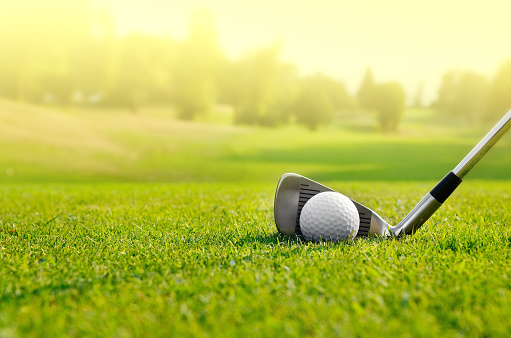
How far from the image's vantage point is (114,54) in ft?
102

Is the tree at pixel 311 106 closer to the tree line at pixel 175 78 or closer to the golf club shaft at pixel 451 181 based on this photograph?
the tree line at pixel 175 78

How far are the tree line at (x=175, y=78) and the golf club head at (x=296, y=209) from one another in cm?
2759

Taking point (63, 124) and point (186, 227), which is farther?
point (63, 124)

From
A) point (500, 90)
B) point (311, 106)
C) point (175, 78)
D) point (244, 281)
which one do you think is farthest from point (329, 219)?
point (500, 90)

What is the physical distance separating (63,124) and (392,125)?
29069mm

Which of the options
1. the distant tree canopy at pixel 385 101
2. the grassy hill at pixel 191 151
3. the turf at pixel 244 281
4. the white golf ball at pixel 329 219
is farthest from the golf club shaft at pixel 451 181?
the distant tree canopy at pixel 385 101

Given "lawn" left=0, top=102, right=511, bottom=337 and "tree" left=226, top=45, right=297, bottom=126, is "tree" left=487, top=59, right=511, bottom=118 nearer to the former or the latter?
"tree" left=226, top=45, right=297, bottom=126

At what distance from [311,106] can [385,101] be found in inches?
296

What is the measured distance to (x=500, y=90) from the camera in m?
38.5

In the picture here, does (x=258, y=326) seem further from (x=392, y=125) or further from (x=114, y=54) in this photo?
(x=392, y=125)

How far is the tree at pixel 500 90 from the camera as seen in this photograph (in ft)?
125

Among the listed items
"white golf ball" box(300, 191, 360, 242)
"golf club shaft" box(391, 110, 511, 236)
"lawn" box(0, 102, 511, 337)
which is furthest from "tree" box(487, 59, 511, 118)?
"white golf ball" box(300, 191, 360, 242)

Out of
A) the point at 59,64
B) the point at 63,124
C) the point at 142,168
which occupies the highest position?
the point at 59,64

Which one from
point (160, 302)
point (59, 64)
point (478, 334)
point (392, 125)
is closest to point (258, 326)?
point (160, 302)
